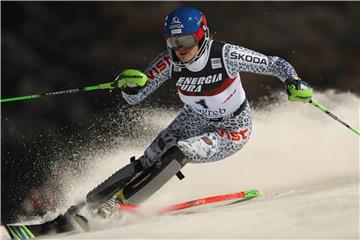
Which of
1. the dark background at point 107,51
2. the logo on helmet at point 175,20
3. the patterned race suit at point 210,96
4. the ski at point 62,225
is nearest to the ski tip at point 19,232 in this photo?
the ski at point 62,225

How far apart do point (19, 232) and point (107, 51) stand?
3.53 meters

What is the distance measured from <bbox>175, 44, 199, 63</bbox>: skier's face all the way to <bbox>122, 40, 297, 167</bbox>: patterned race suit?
0.07m

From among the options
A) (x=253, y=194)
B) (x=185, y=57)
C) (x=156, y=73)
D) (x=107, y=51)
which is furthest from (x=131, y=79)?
(x=107, y=51)

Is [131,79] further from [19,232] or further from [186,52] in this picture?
[19,232]

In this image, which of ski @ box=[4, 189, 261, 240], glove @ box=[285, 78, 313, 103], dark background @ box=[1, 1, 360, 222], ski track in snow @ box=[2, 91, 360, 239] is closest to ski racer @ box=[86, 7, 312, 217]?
glove @ box=[285, 78, 313, 103]

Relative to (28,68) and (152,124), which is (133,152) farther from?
(28,68)

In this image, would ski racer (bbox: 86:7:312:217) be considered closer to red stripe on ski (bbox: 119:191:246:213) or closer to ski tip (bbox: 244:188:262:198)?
red stripe on ski (bbox: 119:191:246:213)

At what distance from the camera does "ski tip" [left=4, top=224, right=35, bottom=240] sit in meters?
3.40

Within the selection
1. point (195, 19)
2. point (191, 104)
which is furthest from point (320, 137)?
point (195, 19)

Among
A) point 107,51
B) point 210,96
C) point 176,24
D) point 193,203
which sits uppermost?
point 107,51

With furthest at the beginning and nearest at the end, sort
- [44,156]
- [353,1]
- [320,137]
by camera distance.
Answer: [353,1] < [44,156] < [320,137]

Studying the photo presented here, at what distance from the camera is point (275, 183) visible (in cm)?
494

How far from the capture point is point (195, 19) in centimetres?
365

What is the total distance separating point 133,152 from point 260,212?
9.15 feet
